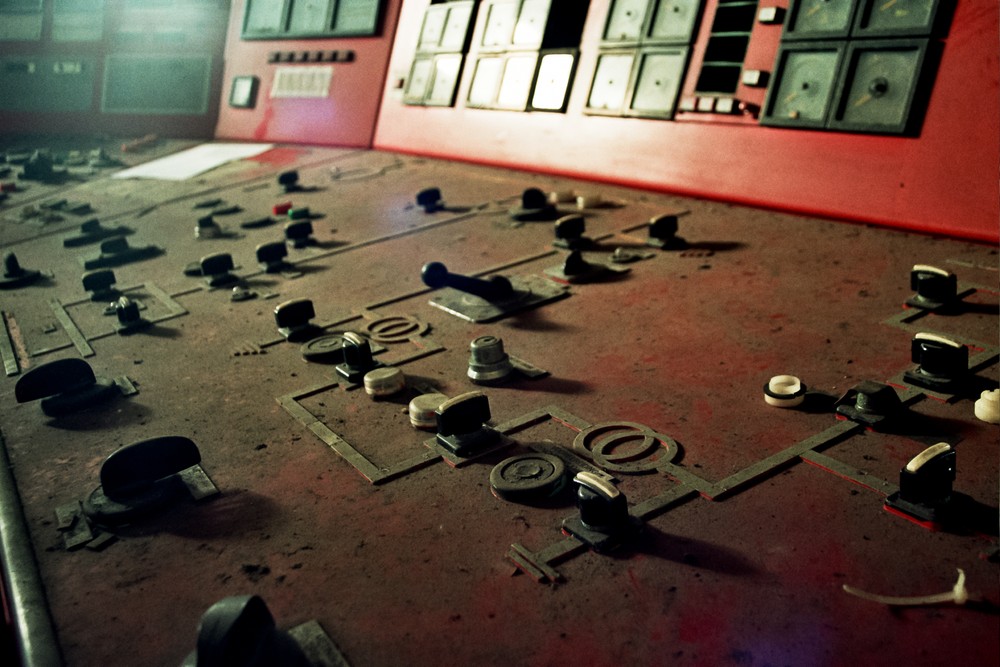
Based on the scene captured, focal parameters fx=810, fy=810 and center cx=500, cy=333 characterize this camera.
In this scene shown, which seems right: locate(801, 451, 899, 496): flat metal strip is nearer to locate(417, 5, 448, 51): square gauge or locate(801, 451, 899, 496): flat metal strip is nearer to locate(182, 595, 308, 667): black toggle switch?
locate(182, 595, 308, 667): black toggle switch

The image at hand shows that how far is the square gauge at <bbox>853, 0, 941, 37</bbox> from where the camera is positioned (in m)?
2.12

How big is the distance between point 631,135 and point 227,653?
97.0 inches

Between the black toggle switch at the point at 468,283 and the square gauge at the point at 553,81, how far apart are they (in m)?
1.49

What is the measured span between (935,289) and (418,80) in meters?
2.89

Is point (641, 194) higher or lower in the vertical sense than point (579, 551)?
higher

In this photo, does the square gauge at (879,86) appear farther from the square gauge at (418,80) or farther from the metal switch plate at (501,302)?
the square gauge at (418,80)

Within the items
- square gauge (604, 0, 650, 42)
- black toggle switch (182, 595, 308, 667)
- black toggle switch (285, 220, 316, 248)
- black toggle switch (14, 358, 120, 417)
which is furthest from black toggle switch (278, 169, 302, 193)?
black toggle switch (182, 595, 308, 667)

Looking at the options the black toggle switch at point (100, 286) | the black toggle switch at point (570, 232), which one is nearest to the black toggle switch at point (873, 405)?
the black toggle switch at point (570, 232)

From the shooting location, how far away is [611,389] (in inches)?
58.2

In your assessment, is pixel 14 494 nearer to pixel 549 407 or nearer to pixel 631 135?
pixel 549 407

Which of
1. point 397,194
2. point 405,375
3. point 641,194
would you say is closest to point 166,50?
point 397,194

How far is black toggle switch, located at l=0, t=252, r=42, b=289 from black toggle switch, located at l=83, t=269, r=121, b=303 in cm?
37

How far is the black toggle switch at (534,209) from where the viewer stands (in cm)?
267

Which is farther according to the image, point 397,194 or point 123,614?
point 397,194
